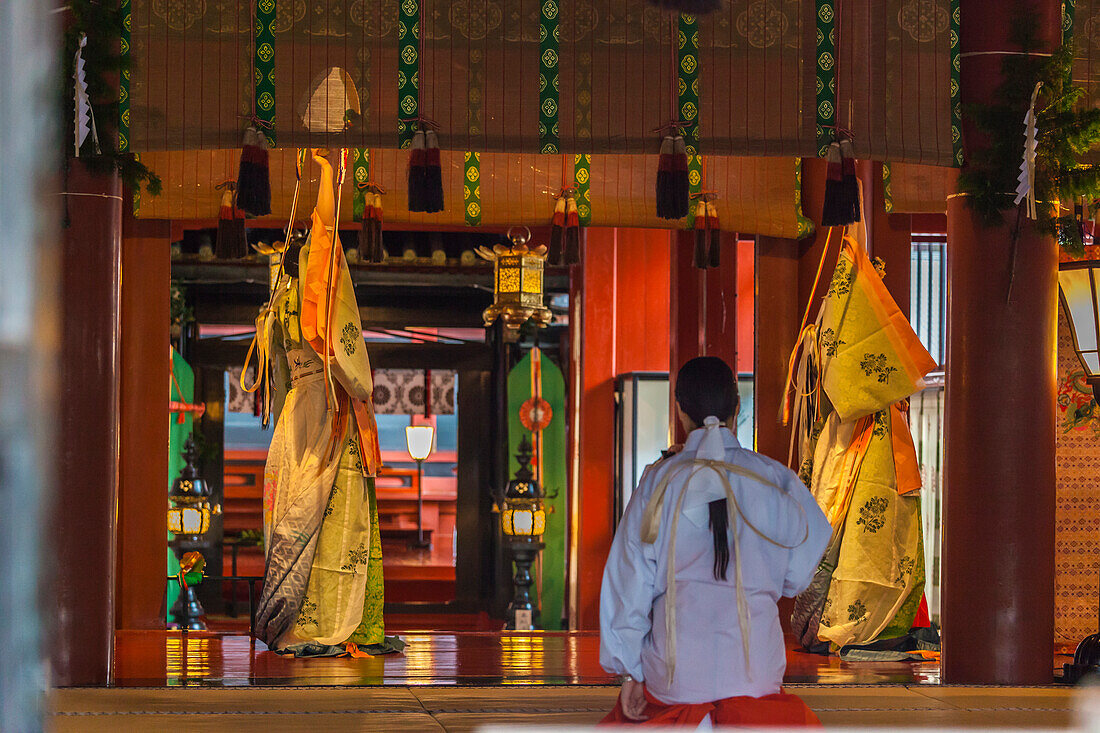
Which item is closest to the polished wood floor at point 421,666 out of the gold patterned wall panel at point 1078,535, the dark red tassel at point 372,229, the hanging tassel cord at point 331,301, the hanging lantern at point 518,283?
the gold patterned wall panel at point 1078,535

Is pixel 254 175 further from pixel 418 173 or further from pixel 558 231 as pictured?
pixel 558 231

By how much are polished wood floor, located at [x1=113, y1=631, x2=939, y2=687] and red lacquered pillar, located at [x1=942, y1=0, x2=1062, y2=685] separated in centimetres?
26

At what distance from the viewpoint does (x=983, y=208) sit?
13.7ft

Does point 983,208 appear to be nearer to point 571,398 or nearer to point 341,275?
point 341,275

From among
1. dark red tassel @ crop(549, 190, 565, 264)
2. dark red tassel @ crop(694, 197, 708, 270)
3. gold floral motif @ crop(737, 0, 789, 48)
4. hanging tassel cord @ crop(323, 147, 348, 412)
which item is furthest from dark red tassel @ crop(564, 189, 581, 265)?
gold floral motif @ crop(737, 0, 789, 48)

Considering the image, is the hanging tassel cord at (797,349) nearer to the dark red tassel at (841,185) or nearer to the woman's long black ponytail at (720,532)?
the dark red tassel at (841,185)

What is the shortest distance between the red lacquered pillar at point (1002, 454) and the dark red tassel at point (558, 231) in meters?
1.98

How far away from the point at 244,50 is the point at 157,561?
2.89 metres

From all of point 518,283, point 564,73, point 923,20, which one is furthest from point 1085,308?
point 518,283

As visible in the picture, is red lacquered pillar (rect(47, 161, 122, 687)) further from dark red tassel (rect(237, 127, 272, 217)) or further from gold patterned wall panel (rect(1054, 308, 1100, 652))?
gold patterned wall panel (rect(1054, 308, 1100, 652))

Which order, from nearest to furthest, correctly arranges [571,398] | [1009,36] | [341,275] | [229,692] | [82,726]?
[82,726]
[229,692]
[1009,36]
[341,275]
[571,398]

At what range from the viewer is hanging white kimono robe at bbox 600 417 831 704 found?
2.41m

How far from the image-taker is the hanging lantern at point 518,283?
7672 mm

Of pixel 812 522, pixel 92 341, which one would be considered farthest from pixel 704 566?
pixel 92 341
